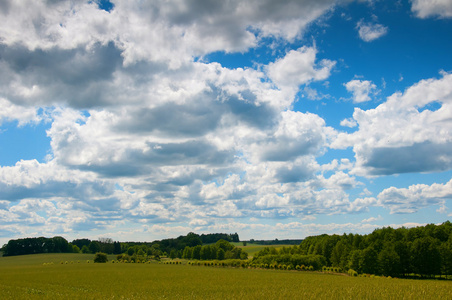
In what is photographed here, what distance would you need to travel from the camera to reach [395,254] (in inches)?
3457

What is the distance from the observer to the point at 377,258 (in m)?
91.3

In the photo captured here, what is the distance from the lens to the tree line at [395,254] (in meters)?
85.6

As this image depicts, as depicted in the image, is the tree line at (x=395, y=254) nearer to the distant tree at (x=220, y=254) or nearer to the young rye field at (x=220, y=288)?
the young rye field at (x=220, y=288)

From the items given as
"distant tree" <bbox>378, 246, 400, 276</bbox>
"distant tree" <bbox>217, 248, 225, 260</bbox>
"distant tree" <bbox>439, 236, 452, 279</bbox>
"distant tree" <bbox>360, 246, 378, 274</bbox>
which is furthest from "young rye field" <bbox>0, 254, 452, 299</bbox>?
"distant tree" <bbox>217, 248, 225, 260</bbox>

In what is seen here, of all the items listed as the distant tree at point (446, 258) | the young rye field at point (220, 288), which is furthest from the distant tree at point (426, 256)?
the young rye field at point (220, 288)

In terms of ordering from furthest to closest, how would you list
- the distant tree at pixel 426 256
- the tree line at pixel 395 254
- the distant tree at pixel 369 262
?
1. the distant tree at pixel 369 262
2. the tree line at pixel 395 254
3. the distant tree at pixel 426 256

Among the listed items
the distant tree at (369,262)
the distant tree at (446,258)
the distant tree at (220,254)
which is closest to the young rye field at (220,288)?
the distant tree at (446,258)

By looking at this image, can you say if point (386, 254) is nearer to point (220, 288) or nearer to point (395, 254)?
point (395, 254)

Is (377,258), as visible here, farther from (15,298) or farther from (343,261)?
(15,298)

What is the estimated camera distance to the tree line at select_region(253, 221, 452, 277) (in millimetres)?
85562

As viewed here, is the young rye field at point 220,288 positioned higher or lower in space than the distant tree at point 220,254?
higher

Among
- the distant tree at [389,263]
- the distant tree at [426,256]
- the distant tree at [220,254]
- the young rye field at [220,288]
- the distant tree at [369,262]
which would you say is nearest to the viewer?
the young rye field at [220,288]

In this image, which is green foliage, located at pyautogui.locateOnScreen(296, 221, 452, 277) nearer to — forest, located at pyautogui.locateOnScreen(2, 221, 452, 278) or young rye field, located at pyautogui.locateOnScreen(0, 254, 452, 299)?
forest, located at pyautogui.locateOnScreen(2, 221, 452, 278)

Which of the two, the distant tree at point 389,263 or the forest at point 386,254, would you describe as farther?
the distant tree at point 389,263
